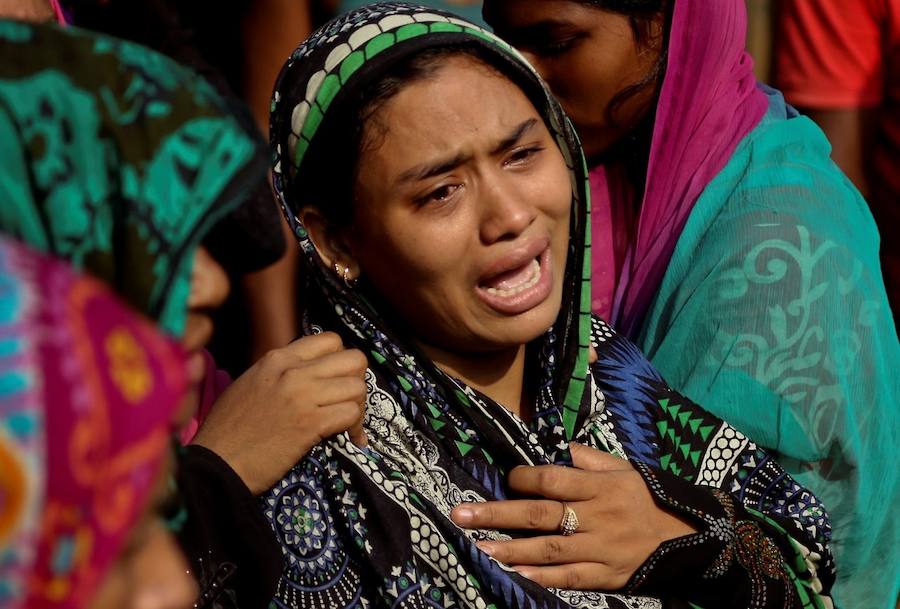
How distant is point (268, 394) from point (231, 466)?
135mm

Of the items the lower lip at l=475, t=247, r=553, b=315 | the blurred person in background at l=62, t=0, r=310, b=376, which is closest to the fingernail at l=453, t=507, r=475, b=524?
the lower lip at l=475, t=247, r=553, b=315

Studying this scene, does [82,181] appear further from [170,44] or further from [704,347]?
[170,44]

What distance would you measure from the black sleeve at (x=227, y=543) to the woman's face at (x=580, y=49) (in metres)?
1.33

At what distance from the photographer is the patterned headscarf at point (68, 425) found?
848 millimetres

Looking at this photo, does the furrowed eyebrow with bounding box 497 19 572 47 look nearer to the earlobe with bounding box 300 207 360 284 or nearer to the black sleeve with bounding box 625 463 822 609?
the earlobe with bounding box 300 207 360 284

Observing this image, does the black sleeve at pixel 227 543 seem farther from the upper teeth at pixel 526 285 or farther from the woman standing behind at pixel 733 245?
the woman standing behind at pixel 733 245

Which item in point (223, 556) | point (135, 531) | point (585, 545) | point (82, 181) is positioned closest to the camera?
point (135, 531)

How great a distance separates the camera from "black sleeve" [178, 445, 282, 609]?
6.13 feet

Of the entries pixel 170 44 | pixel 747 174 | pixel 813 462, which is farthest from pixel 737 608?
pixel 170 44

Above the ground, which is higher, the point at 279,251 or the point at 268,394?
the point at 279,251

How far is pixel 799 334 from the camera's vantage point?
2559 millimetres

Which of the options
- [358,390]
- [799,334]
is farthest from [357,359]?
[799,334]

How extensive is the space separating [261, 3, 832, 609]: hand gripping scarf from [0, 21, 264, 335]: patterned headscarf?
796 mm

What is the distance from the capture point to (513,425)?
87.5 inches
